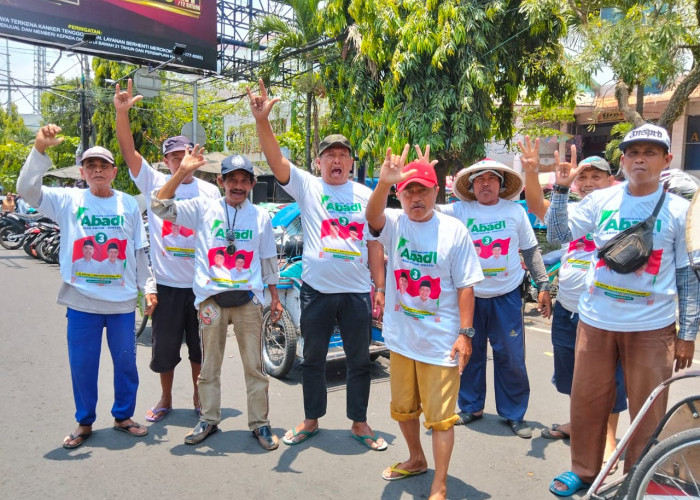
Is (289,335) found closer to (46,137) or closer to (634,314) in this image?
(46,137)

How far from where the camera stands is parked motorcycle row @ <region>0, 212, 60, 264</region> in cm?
1422

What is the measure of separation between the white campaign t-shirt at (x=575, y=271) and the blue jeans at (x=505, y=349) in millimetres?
356

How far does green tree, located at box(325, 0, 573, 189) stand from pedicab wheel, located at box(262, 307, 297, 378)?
454cm

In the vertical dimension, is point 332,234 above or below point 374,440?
above

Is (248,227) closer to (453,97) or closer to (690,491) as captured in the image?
(690,491)

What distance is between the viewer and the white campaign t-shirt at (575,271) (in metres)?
4.06

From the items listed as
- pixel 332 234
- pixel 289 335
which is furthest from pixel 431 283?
pixel 289 335

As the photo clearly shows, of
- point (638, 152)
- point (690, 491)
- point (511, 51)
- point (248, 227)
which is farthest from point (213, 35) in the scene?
point (690, 491)

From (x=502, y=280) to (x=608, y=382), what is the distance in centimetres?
117

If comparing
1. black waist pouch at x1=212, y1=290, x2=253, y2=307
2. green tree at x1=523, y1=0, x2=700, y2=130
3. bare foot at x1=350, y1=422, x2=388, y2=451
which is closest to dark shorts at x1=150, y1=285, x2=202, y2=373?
black waist pouch at x1=212, y1=290, x2=253, y2=307

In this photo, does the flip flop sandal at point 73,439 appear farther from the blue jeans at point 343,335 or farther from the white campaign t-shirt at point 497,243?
the white campaign t-shirt at point 497,243

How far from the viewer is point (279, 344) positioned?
18.0 feet

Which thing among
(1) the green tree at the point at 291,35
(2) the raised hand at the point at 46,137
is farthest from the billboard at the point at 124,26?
(2) the raised hand at the point at 46,137

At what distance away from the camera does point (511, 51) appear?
9.54 metres
